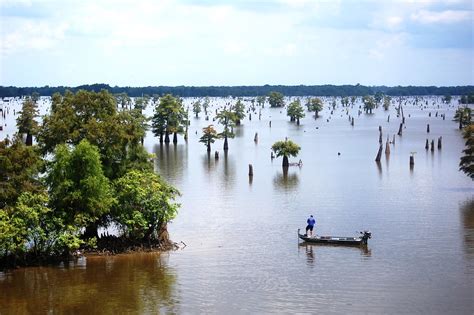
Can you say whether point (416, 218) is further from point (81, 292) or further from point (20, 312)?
point (20, 312)

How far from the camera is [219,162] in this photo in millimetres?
92562

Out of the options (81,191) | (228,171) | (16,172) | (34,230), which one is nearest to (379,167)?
(228,171)

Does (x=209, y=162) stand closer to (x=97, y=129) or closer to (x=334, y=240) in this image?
(x=334, y=240)

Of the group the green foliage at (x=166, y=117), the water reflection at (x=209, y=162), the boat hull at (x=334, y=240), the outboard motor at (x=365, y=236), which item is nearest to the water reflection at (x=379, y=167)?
the water reflection at (x=209, y=162)

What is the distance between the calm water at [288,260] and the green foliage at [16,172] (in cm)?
403

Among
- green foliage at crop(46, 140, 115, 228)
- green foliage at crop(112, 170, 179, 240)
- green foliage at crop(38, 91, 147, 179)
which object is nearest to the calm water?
green foliage at crop(112, 170, 179, 240)

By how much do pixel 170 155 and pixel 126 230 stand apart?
61.0m

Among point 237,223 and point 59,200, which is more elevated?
point 59,200

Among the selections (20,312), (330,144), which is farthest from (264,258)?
(330,144)

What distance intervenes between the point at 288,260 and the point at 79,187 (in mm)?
11796

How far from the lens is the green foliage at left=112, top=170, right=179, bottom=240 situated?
39406 mm

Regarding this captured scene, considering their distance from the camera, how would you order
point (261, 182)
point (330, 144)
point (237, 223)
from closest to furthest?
point (237, 223) → point (261, 182) → point (330, 144)

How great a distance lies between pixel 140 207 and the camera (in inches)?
1575

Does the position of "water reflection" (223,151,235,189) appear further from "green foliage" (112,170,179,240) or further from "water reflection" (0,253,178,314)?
"water reflection" (0,253,178,314)
